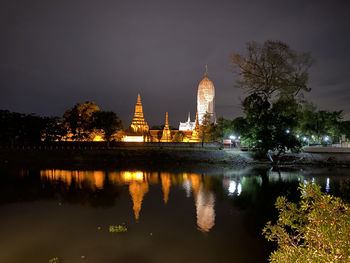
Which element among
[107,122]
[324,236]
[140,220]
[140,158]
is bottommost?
[140,220]

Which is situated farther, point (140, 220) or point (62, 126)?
point (62, 126)

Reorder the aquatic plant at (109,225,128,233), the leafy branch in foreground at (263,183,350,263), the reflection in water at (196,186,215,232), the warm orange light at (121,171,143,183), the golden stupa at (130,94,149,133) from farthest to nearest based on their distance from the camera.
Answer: the golden stupa at (130,94,149,133), the warm orange light at (121,171,143,183), the reflection in water at (196,186,215,232), the aquatic plant at (109,225,128,233), the leafy branch in foreground at (263,183,350,263)

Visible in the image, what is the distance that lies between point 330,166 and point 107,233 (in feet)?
88.0

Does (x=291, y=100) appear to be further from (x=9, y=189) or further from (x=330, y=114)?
(x=330, y=114)

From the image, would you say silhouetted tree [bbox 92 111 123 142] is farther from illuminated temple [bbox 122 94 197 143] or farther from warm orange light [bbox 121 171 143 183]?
warm orange light [bbox 121 171 143 183]

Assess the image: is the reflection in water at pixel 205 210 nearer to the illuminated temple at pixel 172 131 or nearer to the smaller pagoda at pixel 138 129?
the illuminated temple at pixel 172 131

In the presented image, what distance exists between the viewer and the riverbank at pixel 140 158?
29078mm

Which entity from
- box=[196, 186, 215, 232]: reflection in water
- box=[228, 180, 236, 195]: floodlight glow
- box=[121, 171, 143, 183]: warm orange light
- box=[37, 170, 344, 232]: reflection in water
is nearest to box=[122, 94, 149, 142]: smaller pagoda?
box=[121, 171, 143, 183]: warm orange light

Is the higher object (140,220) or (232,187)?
(232,187)

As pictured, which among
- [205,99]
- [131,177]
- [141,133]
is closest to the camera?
[131,177]

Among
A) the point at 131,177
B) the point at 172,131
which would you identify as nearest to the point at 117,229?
the point at 131,177

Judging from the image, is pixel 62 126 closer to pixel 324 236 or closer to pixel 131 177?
pixel 131 177

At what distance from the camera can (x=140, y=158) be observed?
105 feet

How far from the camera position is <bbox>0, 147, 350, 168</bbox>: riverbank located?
29078 millimetres
